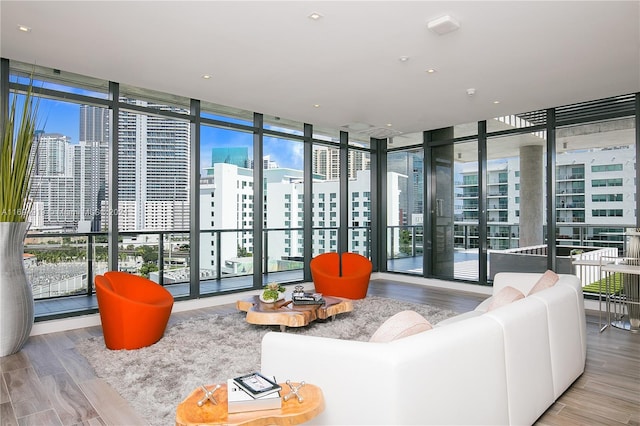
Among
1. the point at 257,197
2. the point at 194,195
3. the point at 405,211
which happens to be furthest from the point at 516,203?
the point at 194,195

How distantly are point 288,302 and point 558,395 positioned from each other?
9.34ft

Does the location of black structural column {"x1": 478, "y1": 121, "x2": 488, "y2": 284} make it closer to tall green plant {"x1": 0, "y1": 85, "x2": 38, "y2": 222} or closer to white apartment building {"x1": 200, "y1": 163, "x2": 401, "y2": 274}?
white apartment building {"x1": 200, "y1": 163, "x2": 401, "y2": 274}

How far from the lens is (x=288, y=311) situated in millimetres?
4309

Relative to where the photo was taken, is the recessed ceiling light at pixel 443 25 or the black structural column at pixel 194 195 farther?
the black structural column at pixel 194 195

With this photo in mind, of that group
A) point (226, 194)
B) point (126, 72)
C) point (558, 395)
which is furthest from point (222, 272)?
point (558, 395)

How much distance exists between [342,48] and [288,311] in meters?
2.74

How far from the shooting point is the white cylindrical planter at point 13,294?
3.65m

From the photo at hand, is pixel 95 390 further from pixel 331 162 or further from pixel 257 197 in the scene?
pixel 331 162

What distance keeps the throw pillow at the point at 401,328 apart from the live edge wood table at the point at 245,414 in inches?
20.8

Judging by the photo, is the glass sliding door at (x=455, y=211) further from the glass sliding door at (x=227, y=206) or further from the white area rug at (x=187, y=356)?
the glass sliding door at (x=227, y=206)

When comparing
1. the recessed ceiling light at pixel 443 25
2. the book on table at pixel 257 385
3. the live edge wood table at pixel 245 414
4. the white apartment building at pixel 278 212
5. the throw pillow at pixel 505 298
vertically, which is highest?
the recessed ceiling light at pixel 443 25

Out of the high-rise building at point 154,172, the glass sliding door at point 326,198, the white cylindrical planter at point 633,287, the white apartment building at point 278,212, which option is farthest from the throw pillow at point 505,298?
the glass sliding door at point 326,198

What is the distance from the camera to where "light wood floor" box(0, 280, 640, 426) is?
252 centimetres

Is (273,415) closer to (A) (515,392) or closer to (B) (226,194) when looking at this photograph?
(A) (515,392)
